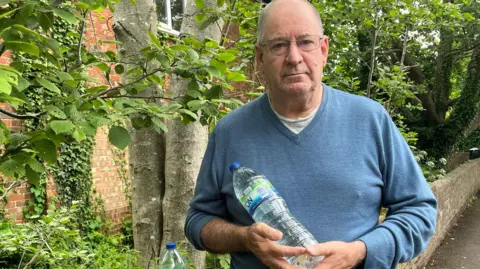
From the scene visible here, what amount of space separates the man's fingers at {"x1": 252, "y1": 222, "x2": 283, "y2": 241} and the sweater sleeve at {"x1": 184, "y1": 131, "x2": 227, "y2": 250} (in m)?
0.43

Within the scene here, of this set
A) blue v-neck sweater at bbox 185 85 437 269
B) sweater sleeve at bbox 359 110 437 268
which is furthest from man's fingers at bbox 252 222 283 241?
sweater sleeve at bbox 359 110 437 268

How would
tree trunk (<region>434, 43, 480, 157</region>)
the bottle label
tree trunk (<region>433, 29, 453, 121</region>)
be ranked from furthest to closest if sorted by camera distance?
1. tree trunk (<region>434, 43, 480, 157</region>)
2. tree trunk (<region>433, 29, 453, 121</region>)
3. the bottle label

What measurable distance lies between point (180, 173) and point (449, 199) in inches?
287

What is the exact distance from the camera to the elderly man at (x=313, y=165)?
5.80ft

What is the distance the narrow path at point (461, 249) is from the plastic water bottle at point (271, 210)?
636 centimetres

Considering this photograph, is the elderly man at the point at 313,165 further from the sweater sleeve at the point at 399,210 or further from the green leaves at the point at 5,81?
the green leaves at the point at 5,81

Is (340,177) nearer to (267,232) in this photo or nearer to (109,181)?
(267,232)

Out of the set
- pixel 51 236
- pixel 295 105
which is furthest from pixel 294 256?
pixel 51 236

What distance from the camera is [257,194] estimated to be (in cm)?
168

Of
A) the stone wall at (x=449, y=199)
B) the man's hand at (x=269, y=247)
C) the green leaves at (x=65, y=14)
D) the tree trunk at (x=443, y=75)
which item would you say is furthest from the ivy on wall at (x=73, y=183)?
the tree trunk at (x=443, y=75)

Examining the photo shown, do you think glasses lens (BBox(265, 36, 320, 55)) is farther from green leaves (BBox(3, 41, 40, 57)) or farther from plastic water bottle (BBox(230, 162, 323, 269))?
green leaves (BBox(3, 41, 40, 57))

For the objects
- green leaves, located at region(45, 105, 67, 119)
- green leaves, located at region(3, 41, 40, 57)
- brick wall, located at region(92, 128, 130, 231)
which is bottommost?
brick wall, located at region(92, 128, 130, 231)

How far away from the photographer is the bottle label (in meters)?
1.68

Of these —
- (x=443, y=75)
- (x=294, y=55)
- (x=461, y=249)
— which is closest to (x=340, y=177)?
(x=294, y=55)
